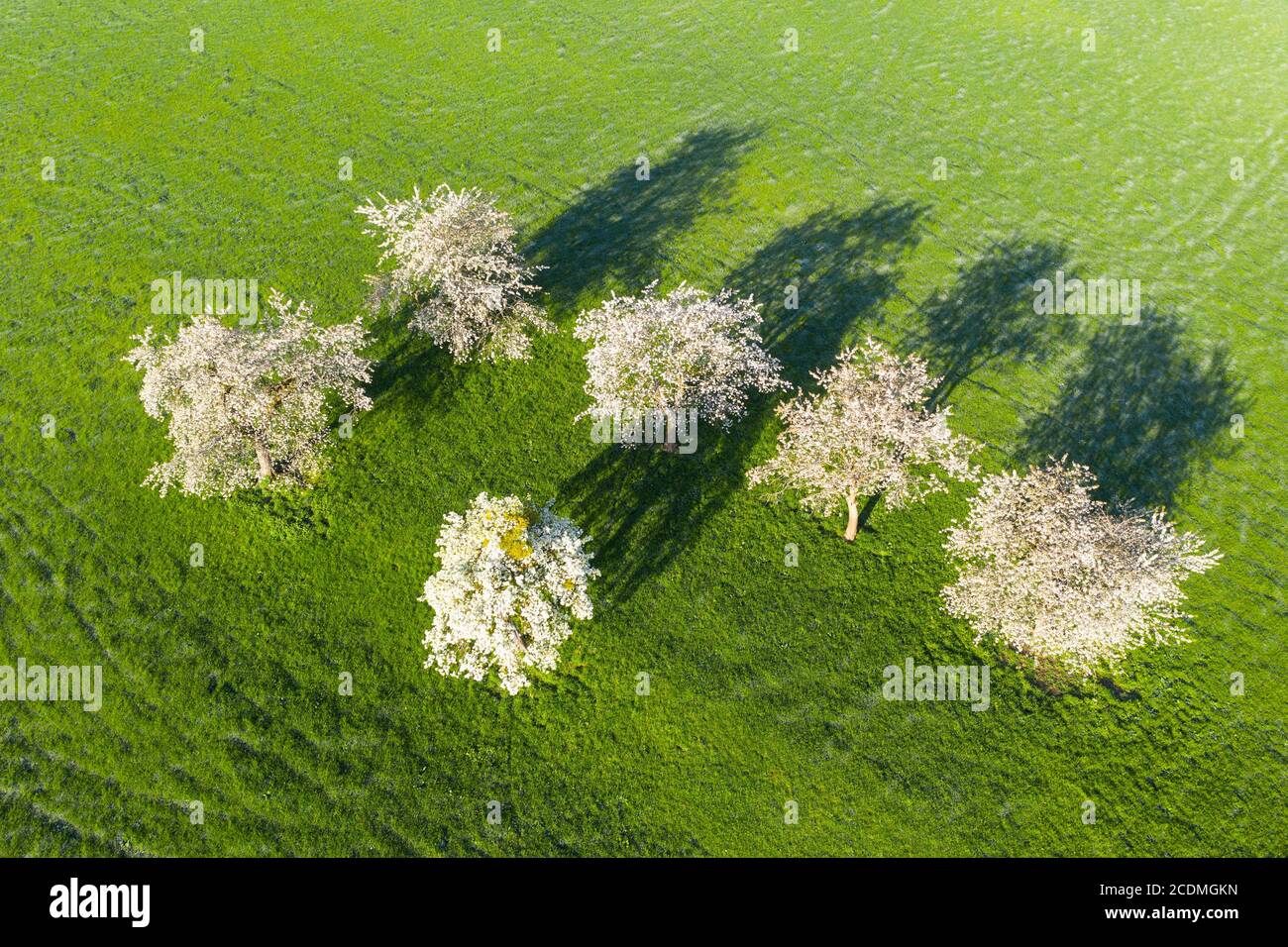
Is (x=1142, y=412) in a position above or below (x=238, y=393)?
below

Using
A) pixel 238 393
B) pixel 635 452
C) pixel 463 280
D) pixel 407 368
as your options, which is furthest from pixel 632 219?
pixel 238 393

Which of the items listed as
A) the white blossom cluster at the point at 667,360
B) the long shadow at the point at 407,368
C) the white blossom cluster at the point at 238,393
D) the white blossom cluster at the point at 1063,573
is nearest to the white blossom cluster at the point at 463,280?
the long shadow at the point at 407,368

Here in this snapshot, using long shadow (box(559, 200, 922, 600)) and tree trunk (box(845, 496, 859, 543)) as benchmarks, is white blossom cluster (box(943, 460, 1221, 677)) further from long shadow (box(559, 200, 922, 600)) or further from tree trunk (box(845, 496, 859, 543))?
long shadow (box(559, 200, 922, 600))

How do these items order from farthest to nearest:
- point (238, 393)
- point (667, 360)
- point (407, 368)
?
point (407, 368), point (667, 360), point (238, 393)

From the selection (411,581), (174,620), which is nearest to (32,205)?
(174,620)

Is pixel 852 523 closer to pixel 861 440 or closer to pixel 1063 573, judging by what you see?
pixel 861 440

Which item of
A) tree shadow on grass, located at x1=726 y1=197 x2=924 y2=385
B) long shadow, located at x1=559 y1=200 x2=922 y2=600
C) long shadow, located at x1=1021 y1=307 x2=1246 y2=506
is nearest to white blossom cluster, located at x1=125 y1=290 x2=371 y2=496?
long shadow, located at x1=559 y1=200 x2=922 y2=600
